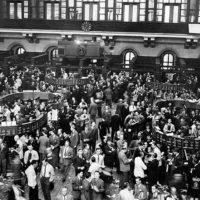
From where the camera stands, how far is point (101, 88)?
24453 millimetres

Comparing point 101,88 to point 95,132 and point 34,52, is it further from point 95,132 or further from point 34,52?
point 34,52

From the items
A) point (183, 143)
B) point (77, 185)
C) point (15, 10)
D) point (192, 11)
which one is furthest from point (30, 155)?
point (15, 10)

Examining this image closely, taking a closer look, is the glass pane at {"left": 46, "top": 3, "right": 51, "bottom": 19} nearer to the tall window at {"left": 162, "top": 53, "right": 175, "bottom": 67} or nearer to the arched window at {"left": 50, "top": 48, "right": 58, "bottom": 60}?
the arched window at {"left": 50, "top": 48, "right": 58, "bottom": 60}

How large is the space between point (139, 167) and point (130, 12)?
2311 cm

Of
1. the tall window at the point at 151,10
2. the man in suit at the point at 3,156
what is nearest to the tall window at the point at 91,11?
the tall window at the point at 151,10

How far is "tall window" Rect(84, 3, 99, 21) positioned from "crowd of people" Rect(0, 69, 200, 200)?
16.3 meters

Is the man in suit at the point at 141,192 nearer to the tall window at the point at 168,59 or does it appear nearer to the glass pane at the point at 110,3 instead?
the tall window at the point at 168,59

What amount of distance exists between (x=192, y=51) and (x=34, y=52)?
1228 cm

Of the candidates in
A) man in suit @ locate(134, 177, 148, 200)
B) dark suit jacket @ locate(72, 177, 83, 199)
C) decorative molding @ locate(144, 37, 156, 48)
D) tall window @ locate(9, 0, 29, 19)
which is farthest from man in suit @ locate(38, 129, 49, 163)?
tall window @ locate(9, 0, 29, 19)

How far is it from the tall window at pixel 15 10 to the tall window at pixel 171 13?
443 inches

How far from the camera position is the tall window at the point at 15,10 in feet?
122

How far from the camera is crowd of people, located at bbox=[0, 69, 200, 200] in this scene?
43.5 ft

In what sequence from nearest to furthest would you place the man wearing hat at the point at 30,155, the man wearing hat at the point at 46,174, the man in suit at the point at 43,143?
the man wearing hat at the point at 46,174, the man wearing hat at the point at 30,155, the man in suit at the point at 43,143

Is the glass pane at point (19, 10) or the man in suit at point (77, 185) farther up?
the glass pane at point (19, 10)
